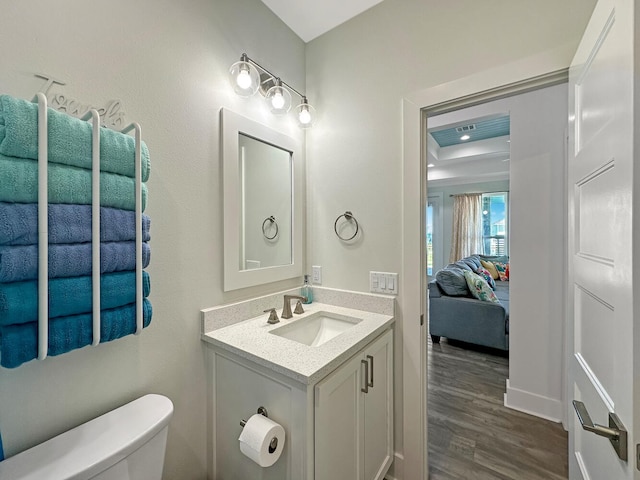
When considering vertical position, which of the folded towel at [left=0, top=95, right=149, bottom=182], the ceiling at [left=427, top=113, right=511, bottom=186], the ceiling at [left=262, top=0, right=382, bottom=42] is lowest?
the folded towel at [left=0, top=95, right=149, bottom=182]

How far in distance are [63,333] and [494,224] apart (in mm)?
7398


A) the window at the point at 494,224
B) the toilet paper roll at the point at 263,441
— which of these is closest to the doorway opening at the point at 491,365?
the toilet paper roll at the point at 263,441

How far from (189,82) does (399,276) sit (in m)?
1.41

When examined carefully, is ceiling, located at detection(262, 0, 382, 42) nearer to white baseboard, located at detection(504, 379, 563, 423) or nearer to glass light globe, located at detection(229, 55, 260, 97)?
glass light globe, located at detection(229, 55, 260, 97)

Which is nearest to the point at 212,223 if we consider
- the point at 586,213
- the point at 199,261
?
the point at 199,261

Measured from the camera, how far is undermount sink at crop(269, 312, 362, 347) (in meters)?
1.50

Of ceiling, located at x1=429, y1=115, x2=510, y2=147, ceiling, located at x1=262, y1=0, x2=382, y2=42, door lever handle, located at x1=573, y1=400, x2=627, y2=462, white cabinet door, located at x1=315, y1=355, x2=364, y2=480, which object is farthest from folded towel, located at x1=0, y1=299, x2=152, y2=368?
ceiling, located at x1=429, y1=115, x2=510, y2=147

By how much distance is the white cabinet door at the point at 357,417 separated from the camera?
102 centimetres

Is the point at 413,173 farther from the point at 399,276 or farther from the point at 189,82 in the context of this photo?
the point at 189,82

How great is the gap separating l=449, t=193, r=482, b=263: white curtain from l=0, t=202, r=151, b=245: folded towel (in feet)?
22.6

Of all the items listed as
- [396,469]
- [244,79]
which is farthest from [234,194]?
[396,469]

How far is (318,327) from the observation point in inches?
64.5

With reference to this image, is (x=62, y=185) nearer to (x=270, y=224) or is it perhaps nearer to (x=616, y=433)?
(x=270, y=224)

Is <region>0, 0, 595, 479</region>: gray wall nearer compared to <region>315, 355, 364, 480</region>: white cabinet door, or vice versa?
<region>0, 0, 595, 479</region>: gray wall
